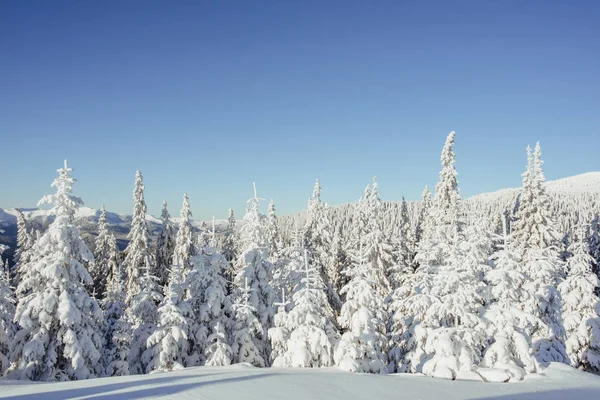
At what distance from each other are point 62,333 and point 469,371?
18.9 meters

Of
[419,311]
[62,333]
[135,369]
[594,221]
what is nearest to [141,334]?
[135,369]

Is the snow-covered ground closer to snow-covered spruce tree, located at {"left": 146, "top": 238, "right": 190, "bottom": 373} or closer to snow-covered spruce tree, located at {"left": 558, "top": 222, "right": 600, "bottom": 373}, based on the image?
snow-covered spruce tree, located at {"left": 146, "top": 238, "right": 190, "bottom": 373}

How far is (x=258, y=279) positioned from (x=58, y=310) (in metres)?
11.4

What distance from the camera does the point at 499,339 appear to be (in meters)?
18.4

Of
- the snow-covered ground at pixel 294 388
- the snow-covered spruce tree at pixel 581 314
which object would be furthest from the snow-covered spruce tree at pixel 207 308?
the snow-covered spruce tree at pixel 581 314

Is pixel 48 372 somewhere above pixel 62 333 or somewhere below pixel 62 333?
below

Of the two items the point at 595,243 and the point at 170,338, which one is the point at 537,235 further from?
the point at 170,338

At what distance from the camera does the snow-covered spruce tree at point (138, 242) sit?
136ft

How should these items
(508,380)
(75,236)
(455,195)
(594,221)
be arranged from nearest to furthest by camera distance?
(508,380), (75,236), (455,195), (594,221)

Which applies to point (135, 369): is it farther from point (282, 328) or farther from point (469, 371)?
point (469, 371)

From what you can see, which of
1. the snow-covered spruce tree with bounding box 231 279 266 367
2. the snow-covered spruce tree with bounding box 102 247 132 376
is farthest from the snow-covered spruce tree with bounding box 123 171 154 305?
the snow-covered spruce tree with bounding box 231 279 266 367

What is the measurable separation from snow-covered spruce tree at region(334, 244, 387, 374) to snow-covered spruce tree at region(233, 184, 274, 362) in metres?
6.40

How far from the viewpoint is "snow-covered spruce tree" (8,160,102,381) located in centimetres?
2028

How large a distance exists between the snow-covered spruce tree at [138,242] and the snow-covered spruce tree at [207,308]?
16.3m
